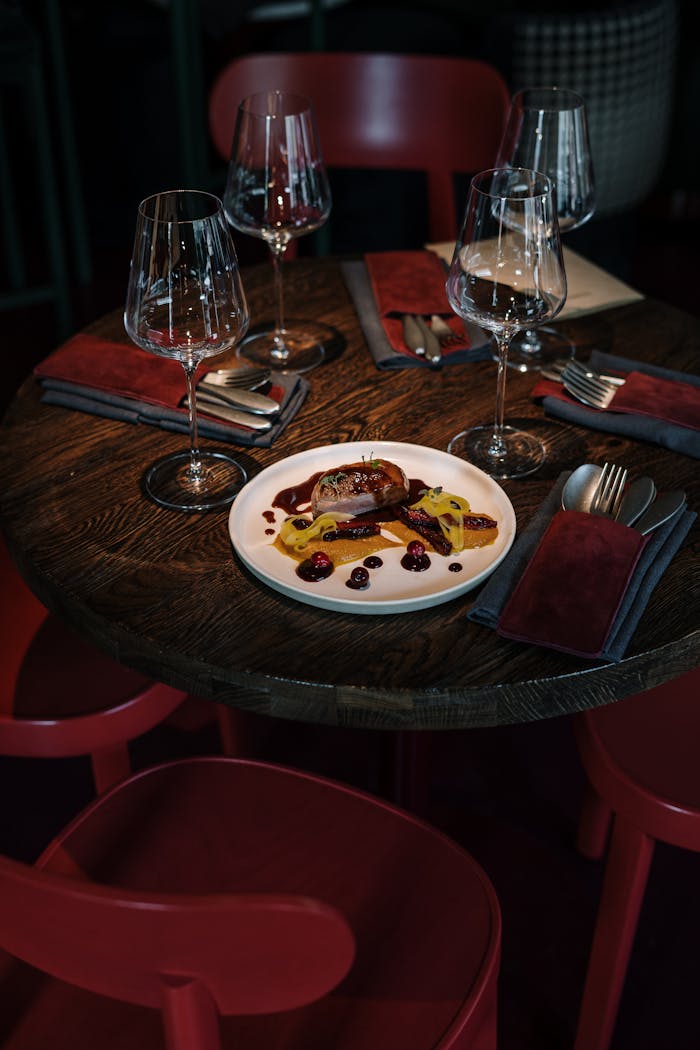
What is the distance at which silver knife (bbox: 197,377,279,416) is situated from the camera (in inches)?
52.5

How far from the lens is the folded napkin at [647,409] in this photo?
50.6 inches

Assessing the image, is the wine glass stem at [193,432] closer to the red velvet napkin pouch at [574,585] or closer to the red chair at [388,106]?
the red velvet napkin pouch at [574,585]

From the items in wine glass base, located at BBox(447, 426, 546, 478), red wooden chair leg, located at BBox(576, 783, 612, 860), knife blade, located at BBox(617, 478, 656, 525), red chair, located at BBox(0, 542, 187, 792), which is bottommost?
red wooden chair leg, located at BBox(576, 783, 612, 860)

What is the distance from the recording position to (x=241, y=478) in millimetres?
1244

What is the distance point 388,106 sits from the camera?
2.15m

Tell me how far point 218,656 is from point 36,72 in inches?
94.7

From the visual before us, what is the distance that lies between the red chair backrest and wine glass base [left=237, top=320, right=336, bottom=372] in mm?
865

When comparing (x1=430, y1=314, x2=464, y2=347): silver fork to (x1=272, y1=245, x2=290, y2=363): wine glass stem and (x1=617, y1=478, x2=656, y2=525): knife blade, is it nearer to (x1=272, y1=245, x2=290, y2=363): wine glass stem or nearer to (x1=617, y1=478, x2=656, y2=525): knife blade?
(x1=272, y1=245, x2=290, y2=363): wine glass stem

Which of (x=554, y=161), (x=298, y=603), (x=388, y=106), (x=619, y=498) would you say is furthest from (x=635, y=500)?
(x=388, y=106)

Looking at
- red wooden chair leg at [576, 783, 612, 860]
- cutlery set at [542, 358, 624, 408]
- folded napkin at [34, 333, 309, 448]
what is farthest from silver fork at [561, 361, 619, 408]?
red wooden chair leg at [576, 783, 612, 860]

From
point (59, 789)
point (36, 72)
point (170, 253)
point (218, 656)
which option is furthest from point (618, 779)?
point (36, 72)

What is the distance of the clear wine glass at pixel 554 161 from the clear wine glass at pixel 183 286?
18.8 inches

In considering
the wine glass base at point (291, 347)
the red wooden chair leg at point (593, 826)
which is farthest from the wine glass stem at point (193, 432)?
the red wooden chair leg at point (593, 826)

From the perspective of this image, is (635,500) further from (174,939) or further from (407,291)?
(174,939)
